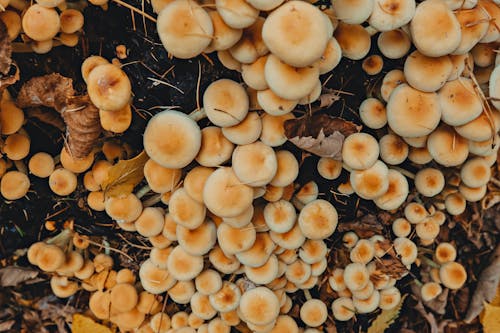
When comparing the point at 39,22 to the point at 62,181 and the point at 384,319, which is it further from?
the point at 384,319

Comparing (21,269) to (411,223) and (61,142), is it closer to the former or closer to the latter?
(61,142)

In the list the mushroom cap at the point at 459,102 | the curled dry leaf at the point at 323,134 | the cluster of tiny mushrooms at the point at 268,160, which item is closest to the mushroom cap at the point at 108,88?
the cluster of tiny mushrooms at the point at 268,160

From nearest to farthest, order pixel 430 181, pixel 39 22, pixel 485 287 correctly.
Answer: pixel 39 22 → pixel 430 181 → pixel 485 287

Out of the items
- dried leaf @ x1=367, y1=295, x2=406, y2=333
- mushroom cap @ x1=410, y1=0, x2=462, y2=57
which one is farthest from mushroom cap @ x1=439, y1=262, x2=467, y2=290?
mushroom cap @ x1=410, y1=0, x2=462, y2=57

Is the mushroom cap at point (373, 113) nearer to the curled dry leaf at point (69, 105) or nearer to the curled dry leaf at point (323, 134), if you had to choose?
the curled dry leaf at point (323, 134)

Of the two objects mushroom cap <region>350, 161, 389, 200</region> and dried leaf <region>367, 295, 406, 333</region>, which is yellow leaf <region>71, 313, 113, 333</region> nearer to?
dried leaf <region>367, 295, 406, 333</region>

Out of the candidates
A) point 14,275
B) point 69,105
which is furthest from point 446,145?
point 14,275
